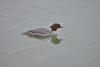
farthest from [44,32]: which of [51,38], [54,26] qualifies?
[54,26]

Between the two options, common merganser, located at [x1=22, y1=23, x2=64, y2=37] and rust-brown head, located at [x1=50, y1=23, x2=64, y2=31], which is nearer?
common merganser, located at [x1=22, y1=23, x2=64, y2=37]

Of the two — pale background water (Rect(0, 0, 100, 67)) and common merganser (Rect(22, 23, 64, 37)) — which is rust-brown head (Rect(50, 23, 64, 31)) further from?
pale background water (Rect(0, 0, 100, 67))

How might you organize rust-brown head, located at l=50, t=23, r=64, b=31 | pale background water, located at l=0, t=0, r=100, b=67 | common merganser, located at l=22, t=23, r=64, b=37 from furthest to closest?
rust-brown head, located at l=50, t=23, r=64, b=31, common merganser, located at l=22, t=23, r=64, b=37, pale background water, located at l=0, t=0, r=100, b=67

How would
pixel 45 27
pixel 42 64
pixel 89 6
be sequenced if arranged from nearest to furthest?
pixel 42 64, pixel 45 27, pixel 89 6

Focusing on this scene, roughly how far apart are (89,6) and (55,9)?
78.7 inches

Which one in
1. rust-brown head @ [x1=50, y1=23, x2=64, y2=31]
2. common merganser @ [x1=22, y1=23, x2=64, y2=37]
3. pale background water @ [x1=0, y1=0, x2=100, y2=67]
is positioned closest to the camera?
pale background water @ [x1=0, y1=0, x2=100, y2=67]

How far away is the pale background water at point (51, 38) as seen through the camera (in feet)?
27.3

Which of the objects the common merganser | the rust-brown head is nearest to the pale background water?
the common merganser

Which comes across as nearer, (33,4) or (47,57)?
(47,57)

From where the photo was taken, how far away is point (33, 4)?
42.9 feet

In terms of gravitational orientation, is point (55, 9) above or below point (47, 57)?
above

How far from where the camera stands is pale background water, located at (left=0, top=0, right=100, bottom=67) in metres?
8.31

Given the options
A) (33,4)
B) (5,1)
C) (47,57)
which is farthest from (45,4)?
(47,57)

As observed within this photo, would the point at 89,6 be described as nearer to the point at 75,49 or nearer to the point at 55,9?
the point at 55,9
